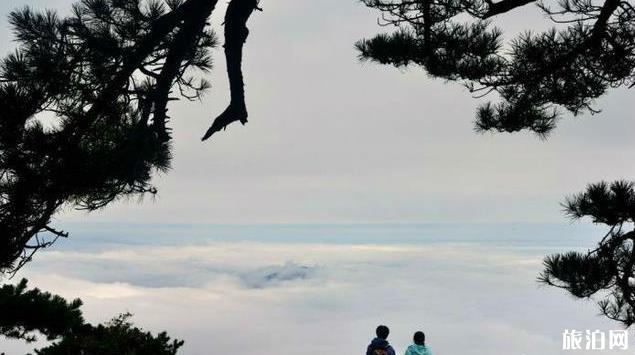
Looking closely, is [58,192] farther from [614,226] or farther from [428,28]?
[614,226]

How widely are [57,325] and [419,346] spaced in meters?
4.90

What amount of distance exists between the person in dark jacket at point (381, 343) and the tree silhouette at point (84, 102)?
281 centimetres

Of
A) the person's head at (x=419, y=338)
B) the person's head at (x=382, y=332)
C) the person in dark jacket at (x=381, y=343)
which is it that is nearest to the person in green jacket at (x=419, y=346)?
the person's head at (x=419, y=338)

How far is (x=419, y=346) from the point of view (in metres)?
7.77

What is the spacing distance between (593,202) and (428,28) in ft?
9.88

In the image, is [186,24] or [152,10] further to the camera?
[152,10]

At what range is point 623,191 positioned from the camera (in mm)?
8352

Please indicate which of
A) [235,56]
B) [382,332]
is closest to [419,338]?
[382,332]

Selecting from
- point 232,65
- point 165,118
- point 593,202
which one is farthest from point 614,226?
point 165,118

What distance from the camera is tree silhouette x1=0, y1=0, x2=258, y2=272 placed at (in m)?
7.19

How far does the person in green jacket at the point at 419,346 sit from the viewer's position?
7.72 m

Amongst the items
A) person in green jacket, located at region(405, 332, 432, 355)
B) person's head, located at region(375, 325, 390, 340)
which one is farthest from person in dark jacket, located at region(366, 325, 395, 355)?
person in green jacket, located at region(405, 332, 432, 355)

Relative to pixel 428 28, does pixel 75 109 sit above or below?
below

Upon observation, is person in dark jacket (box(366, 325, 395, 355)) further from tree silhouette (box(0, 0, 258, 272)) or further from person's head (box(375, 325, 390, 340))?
tree silhouette (box(0, 0, 258, 272))
